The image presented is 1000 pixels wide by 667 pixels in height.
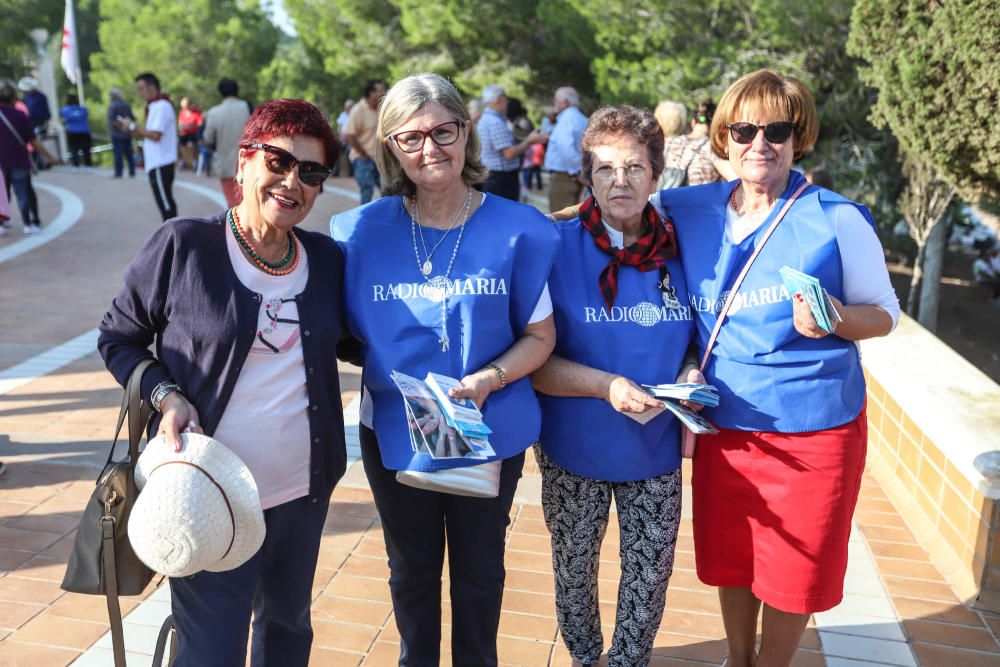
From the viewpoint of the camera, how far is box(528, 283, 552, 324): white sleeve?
2.50m

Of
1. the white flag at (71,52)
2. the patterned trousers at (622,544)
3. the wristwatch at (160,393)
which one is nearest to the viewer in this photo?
the wristwatch at (160,393)

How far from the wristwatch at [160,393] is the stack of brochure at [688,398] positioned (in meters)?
1.21

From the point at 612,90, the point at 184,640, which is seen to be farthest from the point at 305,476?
the point at 612,90

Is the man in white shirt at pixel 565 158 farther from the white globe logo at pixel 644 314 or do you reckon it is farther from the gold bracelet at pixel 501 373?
the gold bracelet at pixel 501 373

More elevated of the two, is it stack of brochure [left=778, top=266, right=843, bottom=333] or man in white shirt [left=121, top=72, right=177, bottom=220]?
stack of brochure [left=778, top=266, right=843, bottom=333]

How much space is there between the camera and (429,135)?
2.36 metres

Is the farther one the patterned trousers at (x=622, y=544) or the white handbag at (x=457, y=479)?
the patterned trousers at (x=622, y=544)

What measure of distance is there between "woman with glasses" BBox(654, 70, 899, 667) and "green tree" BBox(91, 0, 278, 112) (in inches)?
1424

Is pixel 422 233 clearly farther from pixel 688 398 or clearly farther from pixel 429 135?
pixel 688 398

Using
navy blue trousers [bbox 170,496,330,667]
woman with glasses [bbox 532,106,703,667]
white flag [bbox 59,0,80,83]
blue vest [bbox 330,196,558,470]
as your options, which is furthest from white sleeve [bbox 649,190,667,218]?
white flag [bbox 59,0,80,83]

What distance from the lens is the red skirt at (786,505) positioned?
8.34 feet

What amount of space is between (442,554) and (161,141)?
8.70m

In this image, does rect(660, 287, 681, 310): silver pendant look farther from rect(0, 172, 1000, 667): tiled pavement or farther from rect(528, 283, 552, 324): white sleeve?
rect(0, 172, 1000, 667): tiled pavement

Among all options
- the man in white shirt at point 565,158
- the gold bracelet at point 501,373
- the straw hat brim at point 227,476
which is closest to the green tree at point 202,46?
the man in white shirt at point 565,158
